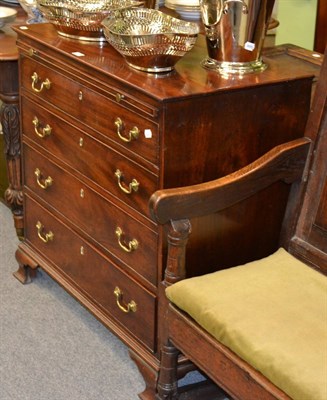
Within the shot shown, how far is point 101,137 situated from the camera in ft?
7.04

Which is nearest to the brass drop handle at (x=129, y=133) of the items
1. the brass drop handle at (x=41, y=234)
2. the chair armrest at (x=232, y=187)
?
the chair armrest at (x=232, y=187)

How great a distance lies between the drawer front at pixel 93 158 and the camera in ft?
6.68

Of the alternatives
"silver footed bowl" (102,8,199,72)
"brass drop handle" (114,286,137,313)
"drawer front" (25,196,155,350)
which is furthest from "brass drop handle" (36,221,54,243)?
"silver footed bowl" (102,8,199,72)

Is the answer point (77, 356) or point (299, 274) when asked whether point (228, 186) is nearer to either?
point (299, 274)

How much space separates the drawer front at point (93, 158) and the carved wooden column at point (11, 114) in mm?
169

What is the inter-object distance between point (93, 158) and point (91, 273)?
402mm

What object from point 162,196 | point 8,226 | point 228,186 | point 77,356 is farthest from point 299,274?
point 8,226

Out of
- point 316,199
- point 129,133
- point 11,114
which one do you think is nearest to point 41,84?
point 11,114

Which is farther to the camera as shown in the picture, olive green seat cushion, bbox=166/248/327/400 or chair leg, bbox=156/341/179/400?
chair leg, bbox=156/341/179/400

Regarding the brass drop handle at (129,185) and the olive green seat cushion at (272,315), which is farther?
the brass drop handle at (129,185)

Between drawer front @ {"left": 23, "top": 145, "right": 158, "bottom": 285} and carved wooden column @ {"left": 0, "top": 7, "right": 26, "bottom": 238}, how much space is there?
180 mm

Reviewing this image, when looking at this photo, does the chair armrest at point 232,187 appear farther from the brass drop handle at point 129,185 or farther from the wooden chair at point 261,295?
the brass drop handle at point 129,185

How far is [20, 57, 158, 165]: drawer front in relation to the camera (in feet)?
6.39

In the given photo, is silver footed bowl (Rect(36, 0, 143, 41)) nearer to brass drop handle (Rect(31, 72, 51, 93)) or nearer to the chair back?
brass drop handle (Rect(31, 72, 51, 93))
